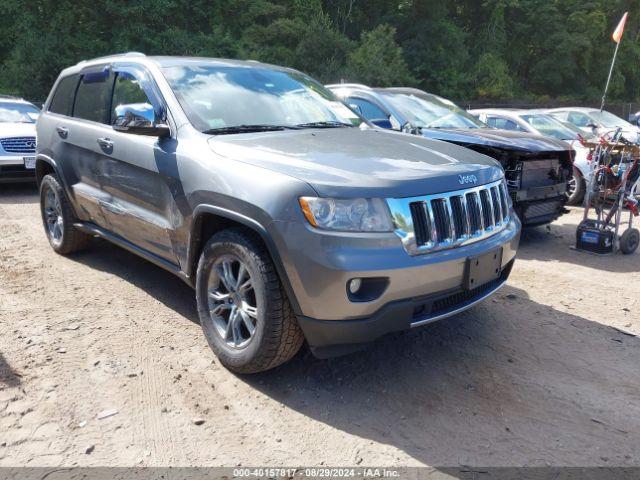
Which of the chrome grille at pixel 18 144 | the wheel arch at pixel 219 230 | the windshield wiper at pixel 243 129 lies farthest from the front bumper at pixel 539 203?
the chrome grille at pixel 18 144

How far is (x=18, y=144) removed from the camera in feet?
29.6

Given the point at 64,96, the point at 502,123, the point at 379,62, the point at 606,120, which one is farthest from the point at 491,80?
the point at 64,96

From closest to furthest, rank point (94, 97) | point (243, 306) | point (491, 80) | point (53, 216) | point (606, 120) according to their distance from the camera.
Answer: point (243, 306), point (94, 97), point (53, 216), point (606, 120), point (491, 80)

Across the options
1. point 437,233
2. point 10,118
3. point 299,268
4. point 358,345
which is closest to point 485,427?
point 358,345

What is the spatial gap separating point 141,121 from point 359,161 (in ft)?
4.92

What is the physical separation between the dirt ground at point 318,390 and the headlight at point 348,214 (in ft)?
3.32

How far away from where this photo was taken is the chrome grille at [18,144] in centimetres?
892

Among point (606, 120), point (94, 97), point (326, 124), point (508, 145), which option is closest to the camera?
point (326, 124)

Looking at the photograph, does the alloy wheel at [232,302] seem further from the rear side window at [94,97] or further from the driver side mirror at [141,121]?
the rear side window at [94,97]

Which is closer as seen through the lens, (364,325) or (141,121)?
(364,325)

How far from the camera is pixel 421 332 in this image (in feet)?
13.0

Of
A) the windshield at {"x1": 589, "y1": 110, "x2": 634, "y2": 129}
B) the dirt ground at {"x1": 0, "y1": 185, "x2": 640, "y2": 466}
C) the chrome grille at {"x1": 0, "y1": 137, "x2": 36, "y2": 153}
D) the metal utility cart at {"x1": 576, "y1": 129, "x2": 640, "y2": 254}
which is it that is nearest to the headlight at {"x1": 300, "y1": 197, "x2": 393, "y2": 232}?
the dirt ground at {"x1": 0, "y1": 185, "x2": 640, "y2": 466}

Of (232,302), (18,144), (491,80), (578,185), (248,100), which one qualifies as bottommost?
(578,185)

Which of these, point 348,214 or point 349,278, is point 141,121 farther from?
point 349,278
